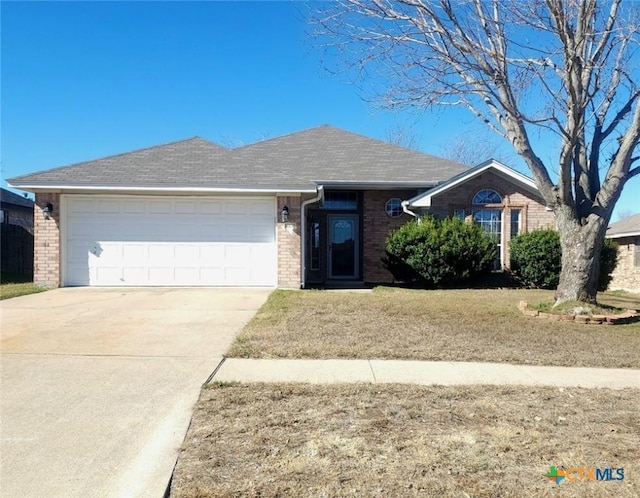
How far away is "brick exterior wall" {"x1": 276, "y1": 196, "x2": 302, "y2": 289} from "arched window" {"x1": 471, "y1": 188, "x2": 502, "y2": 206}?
20.2 ft

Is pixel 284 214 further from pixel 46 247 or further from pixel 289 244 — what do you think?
pixel 46 247

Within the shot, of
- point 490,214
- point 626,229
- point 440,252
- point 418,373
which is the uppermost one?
point 490,214

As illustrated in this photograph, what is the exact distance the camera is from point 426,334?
646cm

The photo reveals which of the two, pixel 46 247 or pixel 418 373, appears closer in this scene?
pixel 418 373

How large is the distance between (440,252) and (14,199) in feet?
73.0

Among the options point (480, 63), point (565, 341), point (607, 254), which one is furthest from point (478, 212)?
point (565, 341)

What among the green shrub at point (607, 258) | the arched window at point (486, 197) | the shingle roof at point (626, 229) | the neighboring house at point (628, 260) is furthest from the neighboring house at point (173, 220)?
the neighboring house at point (628, 260)

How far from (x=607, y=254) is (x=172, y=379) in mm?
13192

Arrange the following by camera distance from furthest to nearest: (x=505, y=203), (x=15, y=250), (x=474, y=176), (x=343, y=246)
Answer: (x=15, y=250) → (x=343, y=246) → (x=505, y=203) → (x=474, y=176)

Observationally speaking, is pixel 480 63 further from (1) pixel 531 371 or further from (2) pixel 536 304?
(1) pixel 531 371

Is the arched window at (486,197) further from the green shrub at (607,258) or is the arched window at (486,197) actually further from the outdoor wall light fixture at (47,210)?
the outdoor wall light fixture at (47,210)

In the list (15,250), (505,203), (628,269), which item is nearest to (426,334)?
(505,203)

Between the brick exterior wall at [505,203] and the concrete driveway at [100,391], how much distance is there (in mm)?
8303

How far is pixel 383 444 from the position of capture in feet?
10.1
